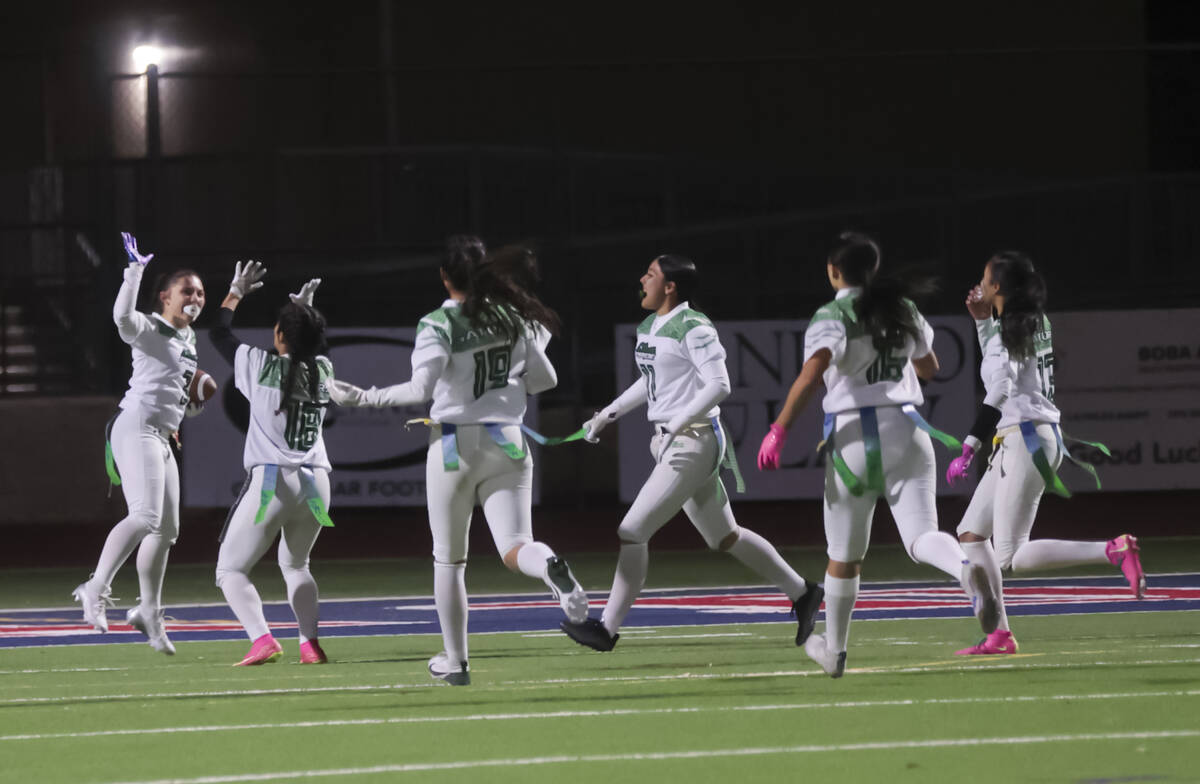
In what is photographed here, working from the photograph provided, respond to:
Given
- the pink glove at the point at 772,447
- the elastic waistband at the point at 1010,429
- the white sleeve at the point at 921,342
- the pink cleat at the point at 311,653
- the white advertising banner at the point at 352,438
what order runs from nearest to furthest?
the pink glove at the point at 772,447 → the white sleeve at the point at 921,342 → the elastic waistband at the point at 1010,429 → the pink cleat at the point at 311,653 → the white advertising banner at the point at 352,438

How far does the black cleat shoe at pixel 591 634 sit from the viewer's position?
27.2 feet

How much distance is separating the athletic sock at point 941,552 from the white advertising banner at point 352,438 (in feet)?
35.9

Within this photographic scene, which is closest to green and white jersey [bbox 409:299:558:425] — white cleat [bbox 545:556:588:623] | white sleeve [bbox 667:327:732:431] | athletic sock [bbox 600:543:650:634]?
white cleat [bbox 545:556:588:623]

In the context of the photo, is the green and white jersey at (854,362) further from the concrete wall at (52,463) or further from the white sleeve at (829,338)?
the concrete wall at (52,463)

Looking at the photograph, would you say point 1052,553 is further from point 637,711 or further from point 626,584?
point 637,711

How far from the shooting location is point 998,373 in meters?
8.97

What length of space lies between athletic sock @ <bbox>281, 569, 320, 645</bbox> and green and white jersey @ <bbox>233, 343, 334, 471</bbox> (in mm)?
567

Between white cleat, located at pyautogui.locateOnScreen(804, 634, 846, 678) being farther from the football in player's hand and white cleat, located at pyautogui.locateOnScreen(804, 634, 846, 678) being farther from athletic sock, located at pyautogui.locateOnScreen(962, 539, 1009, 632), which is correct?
the football in player's hand

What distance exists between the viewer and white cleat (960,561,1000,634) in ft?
25.8

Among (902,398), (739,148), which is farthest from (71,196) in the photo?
(902,398)

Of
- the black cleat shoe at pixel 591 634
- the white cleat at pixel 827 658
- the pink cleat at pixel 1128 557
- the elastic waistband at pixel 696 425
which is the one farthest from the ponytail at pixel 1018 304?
the black cleat shoe at pixel 591 634

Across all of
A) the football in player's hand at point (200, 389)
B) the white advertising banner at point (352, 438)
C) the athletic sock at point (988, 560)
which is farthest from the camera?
the white advertising banner at point (352, 438)

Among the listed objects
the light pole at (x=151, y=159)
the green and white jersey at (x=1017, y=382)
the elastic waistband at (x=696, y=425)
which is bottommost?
the elastic waistband at (x=696, y=425)

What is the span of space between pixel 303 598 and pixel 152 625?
101 cm
